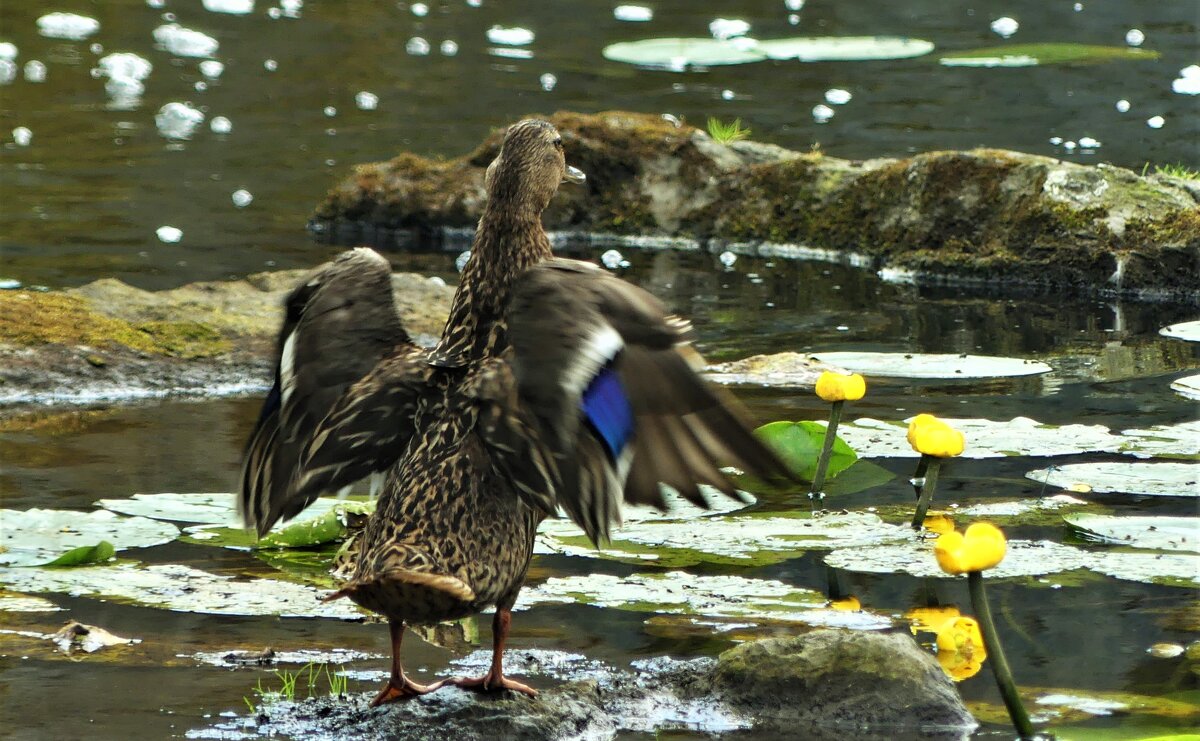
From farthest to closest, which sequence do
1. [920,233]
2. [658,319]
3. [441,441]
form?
[920,233] < [441,441] < [658,319]

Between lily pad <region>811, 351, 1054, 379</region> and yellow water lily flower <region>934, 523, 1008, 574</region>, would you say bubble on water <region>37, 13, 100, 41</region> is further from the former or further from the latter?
yellow water lily flower <region>934, 523, 1008, 574</region>

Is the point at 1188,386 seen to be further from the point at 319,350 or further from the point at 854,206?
the point at 854,206

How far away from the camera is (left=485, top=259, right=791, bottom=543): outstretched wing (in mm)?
3666

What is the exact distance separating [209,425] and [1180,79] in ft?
37.9

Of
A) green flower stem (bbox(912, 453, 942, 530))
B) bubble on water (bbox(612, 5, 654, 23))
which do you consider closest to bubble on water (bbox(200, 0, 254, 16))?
bubble on water (bbox(612, 5, 654, 23))

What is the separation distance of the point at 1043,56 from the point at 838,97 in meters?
2.98

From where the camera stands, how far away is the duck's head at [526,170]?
4.48 m

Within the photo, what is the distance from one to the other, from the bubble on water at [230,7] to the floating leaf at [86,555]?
16595 millimetres

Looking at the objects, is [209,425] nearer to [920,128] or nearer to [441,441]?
[441,441]

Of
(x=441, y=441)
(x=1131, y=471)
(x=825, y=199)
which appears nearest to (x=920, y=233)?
(x=825, y=199)

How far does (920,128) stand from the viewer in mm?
14281

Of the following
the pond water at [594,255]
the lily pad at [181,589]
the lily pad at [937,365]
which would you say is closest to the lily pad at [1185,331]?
the pond water at [594,255]

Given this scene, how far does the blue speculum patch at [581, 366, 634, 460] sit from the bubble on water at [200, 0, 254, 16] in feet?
59.1

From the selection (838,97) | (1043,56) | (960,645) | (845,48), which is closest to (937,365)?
(960,645)
